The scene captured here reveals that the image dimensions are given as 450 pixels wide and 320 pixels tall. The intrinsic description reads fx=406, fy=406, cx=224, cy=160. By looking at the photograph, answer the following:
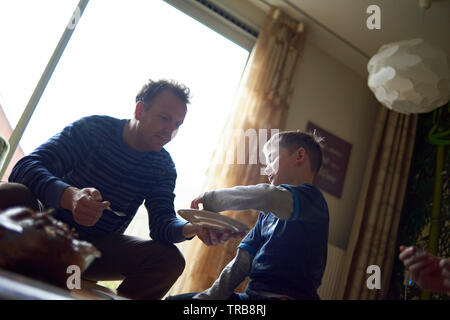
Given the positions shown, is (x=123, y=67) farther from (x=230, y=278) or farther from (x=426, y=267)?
(x=426, y=267)

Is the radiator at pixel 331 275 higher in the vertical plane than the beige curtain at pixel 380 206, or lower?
lower

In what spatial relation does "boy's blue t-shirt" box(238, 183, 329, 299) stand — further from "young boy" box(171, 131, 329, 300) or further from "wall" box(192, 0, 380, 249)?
"wall" box(192, 0, 380, 249)

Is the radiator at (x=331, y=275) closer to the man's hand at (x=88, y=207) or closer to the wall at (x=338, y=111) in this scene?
the wall at (x=338, y=111)

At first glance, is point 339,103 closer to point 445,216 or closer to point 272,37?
point 272,37

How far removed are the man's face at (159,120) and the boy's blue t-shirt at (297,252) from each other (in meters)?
0.69

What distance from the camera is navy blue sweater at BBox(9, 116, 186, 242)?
151 cm

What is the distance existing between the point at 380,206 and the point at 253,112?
53.0 inches

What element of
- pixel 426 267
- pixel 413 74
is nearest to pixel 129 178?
pixel 426 267

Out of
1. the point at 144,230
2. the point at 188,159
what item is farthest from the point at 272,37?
the point at 144,230

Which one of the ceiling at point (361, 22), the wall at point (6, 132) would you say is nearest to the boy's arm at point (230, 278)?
the wall at point (6, 132)

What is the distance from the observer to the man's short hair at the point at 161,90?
176 centimetres

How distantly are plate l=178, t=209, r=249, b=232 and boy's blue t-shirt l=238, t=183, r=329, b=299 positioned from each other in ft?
0.44

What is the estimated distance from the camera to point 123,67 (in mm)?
2805

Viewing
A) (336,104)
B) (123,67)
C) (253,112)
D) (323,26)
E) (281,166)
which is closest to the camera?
(281,166)
